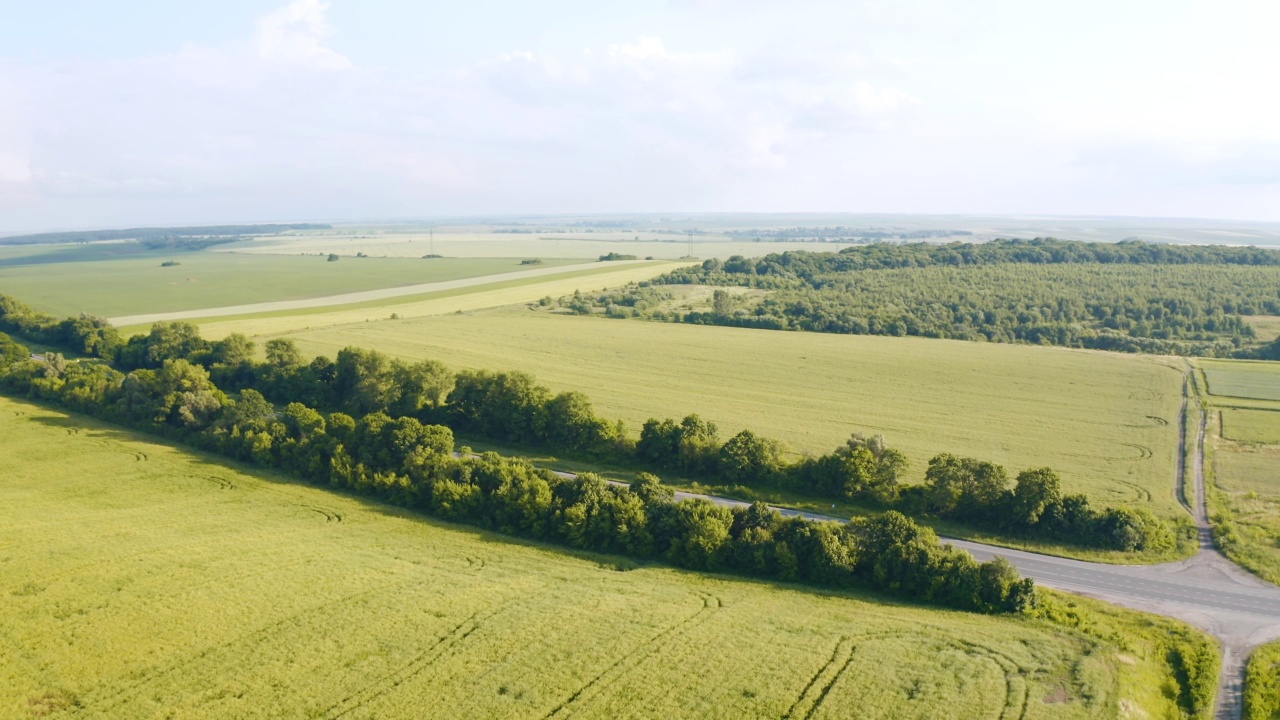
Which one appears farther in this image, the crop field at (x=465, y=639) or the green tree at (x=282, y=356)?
the green tree at (x=282, y=356)

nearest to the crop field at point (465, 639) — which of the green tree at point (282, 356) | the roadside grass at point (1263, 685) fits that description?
the roadside grass at point (1263, 685)

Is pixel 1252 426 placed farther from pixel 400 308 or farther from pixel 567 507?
pixel 400 308

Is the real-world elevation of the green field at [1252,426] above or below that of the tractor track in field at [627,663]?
above

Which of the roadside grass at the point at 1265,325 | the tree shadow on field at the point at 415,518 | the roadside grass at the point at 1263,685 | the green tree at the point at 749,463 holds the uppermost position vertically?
the roadside grass at the point at 1265,325

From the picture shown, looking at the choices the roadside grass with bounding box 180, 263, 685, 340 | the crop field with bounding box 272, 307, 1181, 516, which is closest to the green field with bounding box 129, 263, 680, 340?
the roadside grass with bounding box 180, 263, 685, 340

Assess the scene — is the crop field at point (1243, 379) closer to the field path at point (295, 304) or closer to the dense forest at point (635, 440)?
the dense forest at point (635, 440)

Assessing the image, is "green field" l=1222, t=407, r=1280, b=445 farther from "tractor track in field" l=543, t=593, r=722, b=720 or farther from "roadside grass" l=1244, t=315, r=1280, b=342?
"tractor track in field" l=543, t=593, r=722, b=720
